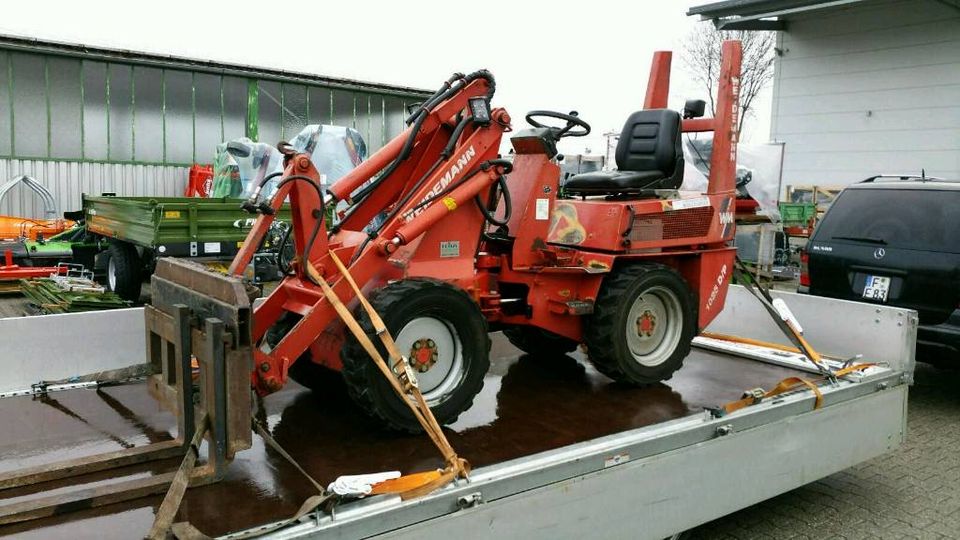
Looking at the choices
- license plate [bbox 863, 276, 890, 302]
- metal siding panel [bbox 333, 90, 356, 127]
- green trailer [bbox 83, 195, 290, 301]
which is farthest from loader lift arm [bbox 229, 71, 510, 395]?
metal siding panel [bbox 333, 90, 356, 127]

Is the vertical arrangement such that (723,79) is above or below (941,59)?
below

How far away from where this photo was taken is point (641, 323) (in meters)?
4.75

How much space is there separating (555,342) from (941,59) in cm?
1569

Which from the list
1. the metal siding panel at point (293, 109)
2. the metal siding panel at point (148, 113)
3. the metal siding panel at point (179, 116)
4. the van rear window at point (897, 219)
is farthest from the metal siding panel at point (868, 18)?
the metal siding panel at point (148, 113)

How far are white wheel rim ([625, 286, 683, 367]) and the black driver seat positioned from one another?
2.23 feet

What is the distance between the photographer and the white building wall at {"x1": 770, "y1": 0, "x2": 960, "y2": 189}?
55.5ft

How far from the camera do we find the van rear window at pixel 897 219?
6355 millimetres

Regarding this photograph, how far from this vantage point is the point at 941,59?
665 inches

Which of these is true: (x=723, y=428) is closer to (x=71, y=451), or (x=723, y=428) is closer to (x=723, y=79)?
(x=723, y=79)

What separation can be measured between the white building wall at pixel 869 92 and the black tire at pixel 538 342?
590 inches

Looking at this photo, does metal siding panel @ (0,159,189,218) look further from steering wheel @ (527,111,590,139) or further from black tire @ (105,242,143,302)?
steering wheel @ (527,111,590,139)

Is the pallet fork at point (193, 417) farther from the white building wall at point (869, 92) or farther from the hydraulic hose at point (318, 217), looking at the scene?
the white building wall at point (869, 92)

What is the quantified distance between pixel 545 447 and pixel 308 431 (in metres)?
1.13

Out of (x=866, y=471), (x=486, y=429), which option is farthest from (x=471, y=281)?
(x=866, y=471)
